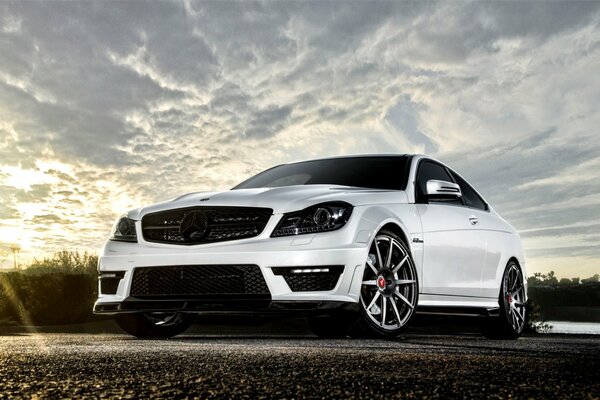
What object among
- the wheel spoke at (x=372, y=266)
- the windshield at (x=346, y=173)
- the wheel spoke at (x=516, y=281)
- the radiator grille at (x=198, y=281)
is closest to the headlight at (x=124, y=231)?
the radiator grille at (x=198, y=281)

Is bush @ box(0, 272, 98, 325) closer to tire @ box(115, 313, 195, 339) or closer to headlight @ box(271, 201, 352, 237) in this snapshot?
tire @ box(115, 313, 195, 339)

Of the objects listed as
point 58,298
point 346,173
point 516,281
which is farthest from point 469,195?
point 58,298

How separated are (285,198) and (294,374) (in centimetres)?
293

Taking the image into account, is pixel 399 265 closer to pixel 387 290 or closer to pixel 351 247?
pixel 387 290

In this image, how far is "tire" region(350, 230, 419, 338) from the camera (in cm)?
670

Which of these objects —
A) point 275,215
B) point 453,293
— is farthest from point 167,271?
point 453,293

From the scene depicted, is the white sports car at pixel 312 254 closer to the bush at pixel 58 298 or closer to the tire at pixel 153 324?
the tire at pixel 153 324

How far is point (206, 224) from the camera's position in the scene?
671 cm

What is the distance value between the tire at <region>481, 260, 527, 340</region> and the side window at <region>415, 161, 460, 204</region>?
1346 millimetres

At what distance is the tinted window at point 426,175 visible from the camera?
783 centimetres

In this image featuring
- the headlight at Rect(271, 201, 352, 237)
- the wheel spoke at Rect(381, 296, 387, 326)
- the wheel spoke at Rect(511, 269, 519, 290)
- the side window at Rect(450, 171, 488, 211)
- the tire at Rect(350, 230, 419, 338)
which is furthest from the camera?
the wheel spoke at Rect(511, 269, 519, 290)

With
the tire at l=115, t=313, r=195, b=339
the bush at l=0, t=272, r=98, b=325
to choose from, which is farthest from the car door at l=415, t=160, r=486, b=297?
the bush at l=0, t=272, r=98, b=325

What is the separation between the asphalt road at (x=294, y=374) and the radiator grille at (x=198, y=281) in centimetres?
113

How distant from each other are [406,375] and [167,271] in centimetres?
336
